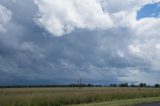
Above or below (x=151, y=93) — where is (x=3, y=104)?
below

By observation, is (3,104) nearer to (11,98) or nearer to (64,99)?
(11,98)

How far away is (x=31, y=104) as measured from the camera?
3356 cm

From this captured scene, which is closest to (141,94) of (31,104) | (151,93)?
(151,93)

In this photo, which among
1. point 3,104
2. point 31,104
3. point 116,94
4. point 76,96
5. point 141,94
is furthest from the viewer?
point 141,94

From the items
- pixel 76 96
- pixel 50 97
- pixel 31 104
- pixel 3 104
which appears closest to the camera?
pixel 3 104

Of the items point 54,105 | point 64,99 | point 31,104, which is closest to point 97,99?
point 64,99

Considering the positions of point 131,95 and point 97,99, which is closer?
point 97,99

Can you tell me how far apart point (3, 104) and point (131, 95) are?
23967mm

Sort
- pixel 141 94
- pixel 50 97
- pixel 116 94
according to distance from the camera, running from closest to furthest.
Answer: pixel 50 97 → pixel 116 94 → pixel 141 94

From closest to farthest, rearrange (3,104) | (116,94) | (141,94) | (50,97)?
(3,104), (50,97), (116,94), (141,94)

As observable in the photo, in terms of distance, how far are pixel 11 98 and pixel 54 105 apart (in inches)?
178

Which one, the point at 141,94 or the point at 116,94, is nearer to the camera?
the point at 116,94

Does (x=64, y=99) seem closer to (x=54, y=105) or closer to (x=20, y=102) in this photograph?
(x=54, y=105)

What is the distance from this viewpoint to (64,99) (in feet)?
126
